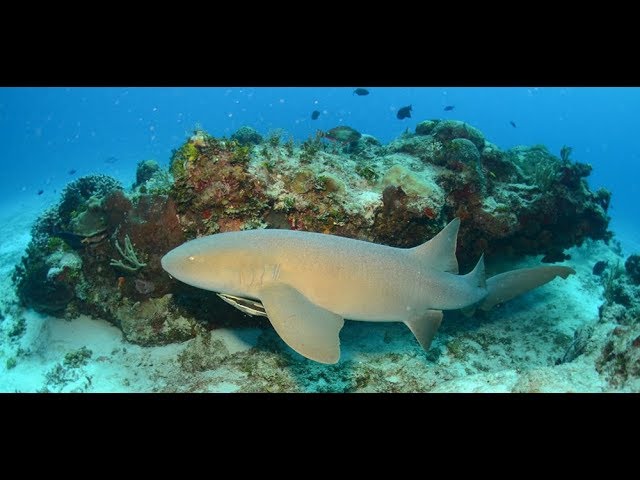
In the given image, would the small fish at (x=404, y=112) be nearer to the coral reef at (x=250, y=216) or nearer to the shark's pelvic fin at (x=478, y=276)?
the coral reef at (x=250, y=216)

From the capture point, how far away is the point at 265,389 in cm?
532

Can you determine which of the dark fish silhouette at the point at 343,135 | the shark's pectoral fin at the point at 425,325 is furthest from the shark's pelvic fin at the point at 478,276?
the dark fish silhouette at the point at 343,135

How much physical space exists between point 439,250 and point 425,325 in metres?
1.06

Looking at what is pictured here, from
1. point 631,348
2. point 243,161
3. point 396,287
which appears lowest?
point 631,348

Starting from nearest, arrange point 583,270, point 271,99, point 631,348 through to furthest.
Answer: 1. point 631,348
2. point 583,270
3. point 271,99

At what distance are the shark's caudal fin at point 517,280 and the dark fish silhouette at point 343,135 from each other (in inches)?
276

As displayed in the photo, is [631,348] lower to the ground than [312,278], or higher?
lower

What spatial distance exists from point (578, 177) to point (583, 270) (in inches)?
157

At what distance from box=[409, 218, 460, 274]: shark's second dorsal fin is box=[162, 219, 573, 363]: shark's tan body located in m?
0.01

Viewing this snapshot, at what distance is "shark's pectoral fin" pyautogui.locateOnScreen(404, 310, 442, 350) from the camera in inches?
194

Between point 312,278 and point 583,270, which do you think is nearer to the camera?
point 312,278
